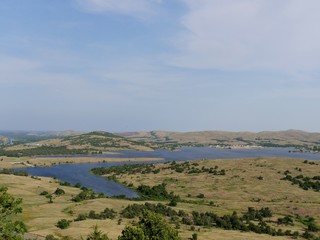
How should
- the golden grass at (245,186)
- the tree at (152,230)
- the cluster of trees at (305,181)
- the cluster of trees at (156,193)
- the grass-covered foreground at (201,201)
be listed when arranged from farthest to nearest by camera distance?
the cluster of trees at (305,181)
the cluster of trees at (156,193)
the golden grass at (245,186)
the grass-covered foreground at (201,201)
the tree at (152,230)

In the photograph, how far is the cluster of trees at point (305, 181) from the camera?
369 ft

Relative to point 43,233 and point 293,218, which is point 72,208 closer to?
point 43,233

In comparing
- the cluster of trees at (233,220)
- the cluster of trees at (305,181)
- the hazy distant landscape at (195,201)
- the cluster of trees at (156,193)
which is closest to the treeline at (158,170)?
A: the hazy distant landscape at (195,201)

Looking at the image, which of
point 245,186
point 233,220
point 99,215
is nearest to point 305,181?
point 245,186

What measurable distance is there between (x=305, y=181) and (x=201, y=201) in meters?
43.3

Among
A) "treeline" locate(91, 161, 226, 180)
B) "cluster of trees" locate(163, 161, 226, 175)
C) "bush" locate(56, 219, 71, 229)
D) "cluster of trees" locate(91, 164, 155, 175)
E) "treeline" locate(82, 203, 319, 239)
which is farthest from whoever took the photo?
"cluster of trees" locate(91, 164, 155, 175)

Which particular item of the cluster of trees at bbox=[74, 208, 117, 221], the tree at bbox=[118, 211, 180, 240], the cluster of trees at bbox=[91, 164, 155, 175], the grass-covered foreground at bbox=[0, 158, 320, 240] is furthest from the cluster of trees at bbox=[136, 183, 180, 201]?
the tree at bbox=[118, 211, 180, 240]

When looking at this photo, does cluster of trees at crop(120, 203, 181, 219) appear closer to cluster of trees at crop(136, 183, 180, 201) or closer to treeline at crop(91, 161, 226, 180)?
cluster of trees at crop(136, 183, 180, 201)

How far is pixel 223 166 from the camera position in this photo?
149 meters

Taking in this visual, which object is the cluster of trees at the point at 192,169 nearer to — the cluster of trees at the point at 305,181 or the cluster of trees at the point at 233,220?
the cluster of trees at the point at 305,181

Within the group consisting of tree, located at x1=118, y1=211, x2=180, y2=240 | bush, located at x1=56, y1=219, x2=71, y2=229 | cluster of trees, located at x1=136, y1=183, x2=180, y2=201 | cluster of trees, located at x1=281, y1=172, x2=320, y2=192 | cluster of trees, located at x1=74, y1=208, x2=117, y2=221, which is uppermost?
tree, located at x1=118, y1=211, x2=180, y2=240

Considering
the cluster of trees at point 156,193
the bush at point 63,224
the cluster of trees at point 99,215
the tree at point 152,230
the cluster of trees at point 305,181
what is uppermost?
the tree at point 152,230

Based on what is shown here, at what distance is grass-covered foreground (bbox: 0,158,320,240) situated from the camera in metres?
66.0

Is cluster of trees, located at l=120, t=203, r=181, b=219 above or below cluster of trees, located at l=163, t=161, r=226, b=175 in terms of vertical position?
below
